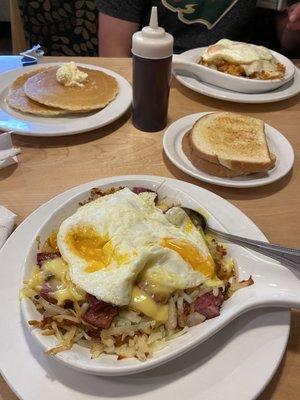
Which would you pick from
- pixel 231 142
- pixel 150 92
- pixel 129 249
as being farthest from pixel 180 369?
pixel 150 92

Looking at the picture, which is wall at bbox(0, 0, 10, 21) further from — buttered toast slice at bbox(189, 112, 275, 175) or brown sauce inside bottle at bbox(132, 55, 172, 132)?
buttered toast slice at bbox(189, 112, 275, 175)

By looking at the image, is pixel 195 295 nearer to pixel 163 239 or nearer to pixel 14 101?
pixel 163 239

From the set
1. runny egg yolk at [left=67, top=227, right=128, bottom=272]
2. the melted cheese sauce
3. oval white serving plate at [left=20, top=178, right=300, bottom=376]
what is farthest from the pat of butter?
the melted cheese sauce

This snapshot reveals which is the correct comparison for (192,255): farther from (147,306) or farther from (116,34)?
(116,34)

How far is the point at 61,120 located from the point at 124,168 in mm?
336

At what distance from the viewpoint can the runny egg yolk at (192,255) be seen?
765 mm

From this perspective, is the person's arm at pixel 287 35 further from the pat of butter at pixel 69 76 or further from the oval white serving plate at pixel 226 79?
the pat of butter at pixel 69 76

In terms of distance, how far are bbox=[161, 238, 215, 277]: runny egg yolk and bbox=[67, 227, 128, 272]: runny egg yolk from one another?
10 centimetres

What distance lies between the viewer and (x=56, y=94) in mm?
1448

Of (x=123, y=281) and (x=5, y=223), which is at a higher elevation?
(x=123, y=281)

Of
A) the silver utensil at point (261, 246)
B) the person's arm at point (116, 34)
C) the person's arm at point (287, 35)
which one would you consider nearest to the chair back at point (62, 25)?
the person's arm at point (116, 34)

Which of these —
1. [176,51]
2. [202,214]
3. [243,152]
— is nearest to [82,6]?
[176,51]

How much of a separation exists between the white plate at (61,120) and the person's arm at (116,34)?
2.13 feet

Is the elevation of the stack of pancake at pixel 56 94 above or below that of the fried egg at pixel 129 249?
below
